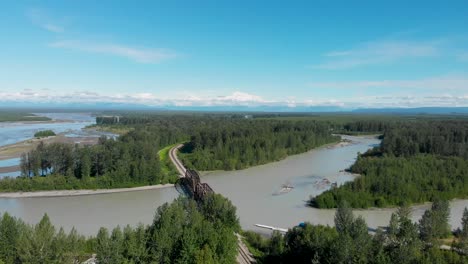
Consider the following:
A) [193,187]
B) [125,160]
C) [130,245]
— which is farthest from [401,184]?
[125,160]

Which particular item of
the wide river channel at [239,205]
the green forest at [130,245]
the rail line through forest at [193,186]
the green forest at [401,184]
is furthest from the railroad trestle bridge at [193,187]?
the green forest at [130,245]

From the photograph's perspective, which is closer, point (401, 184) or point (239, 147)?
point (401, 184)

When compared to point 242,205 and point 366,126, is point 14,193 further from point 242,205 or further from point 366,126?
point 366,126

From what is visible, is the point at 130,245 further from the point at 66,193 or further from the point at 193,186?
the point at 66,193

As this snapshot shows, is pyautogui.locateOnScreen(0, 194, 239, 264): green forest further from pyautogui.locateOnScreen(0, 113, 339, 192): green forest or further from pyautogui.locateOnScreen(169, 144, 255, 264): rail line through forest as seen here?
pyautogui.locateOnScreen(0, 113, 339, 192): green forest

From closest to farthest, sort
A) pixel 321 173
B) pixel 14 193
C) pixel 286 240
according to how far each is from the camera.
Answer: pixel 286 240
pixel 14 193
pixel 321 173

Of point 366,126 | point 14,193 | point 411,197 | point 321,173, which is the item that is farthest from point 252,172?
point 366,126

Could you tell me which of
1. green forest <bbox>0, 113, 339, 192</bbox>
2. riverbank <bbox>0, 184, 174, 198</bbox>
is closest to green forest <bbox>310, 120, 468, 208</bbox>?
green forest <bbox>0, 113, 339, 192</bbox>

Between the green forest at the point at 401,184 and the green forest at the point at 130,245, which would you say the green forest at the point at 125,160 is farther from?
the green forest at the point at 130,245
